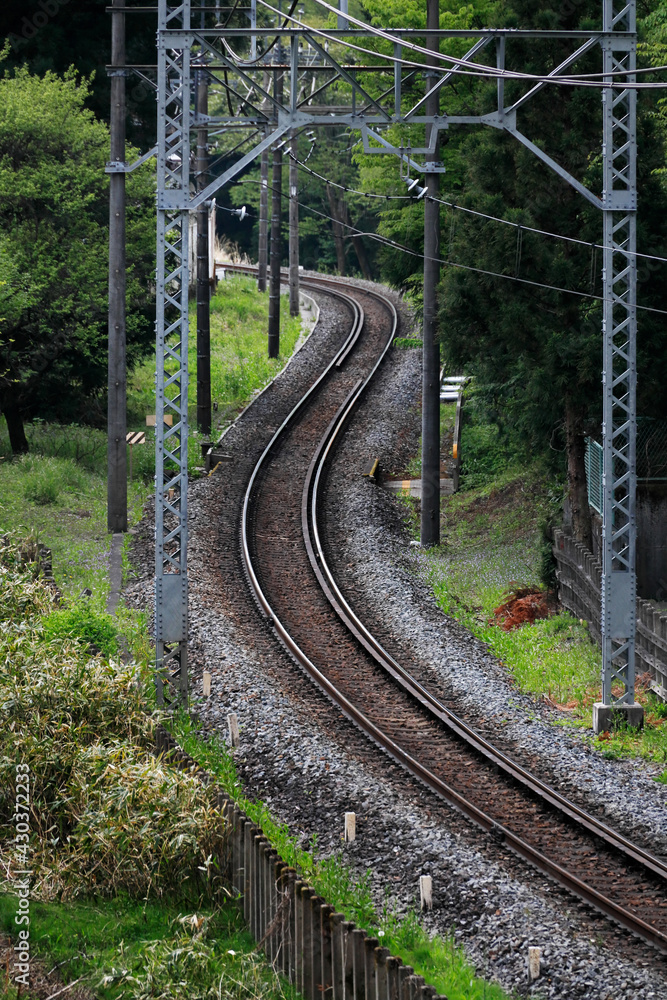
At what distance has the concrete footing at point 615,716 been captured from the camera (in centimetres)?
1479

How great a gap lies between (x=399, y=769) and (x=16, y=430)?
677 inches

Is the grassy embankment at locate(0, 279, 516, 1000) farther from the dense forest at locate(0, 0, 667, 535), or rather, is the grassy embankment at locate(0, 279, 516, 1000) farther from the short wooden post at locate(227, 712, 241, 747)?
the dense forest at locate(0, 0, 667, 535)

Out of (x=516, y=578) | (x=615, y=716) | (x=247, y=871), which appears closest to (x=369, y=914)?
(x=247, y=871)

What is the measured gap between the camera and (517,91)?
19.5m

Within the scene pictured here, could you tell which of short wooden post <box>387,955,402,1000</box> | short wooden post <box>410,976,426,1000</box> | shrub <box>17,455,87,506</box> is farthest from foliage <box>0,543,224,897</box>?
shrub <box>17,455,87,506</box>

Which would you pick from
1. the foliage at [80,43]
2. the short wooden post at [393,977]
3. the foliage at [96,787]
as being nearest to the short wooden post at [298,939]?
the short wooden post at [393,977]

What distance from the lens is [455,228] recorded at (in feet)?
70.3

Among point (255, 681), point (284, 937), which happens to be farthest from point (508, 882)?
point (255, 681)

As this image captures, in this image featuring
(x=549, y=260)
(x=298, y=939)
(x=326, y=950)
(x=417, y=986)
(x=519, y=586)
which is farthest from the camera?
(x=519, y=586)

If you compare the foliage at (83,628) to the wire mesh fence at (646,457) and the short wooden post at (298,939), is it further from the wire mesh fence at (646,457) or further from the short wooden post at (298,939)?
the wire mesh fence at (646,457)

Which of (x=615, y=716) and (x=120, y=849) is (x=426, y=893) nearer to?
(x=120, y=849)

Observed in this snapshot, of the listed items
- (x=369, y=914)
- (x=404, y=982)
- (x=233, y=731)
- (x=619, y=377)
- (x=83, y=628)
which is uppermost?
(x=619, y=377)

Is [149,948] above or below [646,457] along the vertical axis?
below

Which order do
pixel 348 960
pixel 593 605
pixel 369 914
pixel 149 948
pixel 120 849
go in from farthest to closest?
pixel 593 605 < pixel 369 914 < pixel 120 849 < pixel 149 948 < pixel 348 960
